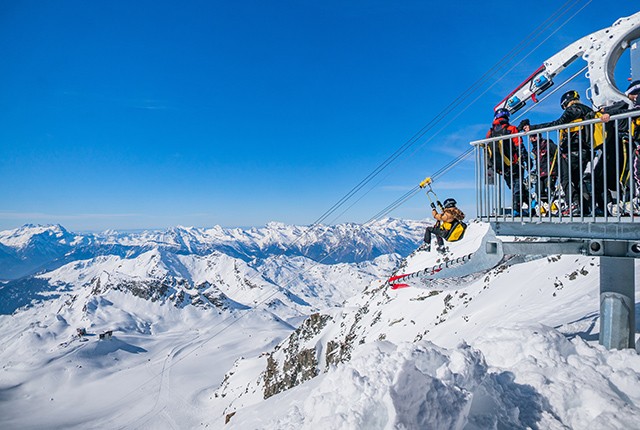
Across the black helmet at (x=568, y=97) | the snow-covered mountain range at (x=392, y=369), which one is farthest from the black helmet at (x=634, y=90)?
the snow-covered mountain range at (x=392, y=369)

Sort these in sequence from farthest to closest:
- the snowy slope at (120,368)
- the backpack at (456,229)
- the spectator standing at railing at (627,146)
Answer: the snowy slope at (120,368), the backpack at (456,229), the spectator standing at railing at (627,146)

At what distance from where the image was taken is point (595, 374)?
16.2 ft

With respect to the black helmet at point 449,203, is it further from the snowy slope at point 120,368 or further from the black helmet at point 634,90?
the snowy slope at point 120,368

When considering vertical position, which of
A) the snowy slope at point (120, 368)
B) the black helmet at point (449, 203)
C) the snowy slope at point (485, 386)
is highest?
the black helmet at point (449, 203)

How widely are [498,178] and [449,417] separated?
4642mm

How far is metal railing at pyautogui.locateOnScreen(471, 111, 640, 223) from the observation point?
16.7 ft

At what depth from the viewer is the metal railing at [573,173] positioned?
5094 mm

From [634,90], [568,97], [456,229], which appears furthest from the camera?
[456,229]

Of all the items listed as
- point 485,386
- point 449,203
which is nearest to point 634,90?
point 449,203

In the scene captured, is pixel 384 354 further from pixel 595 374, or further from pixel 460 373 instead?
pixel 595 374

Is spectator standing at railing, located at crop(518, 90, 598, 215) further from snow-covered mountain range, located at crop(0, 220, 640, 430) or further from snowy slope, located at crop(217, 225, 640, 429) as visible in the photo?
snowy slope, located at crop(217, 225, 640, 429)

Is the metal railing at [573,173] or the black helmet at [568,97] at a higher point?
the black helmet at [568,97]

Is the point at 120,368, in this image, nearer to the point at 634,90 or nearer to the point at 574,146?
the point at 574,146

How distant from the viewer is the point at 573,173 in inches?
234
